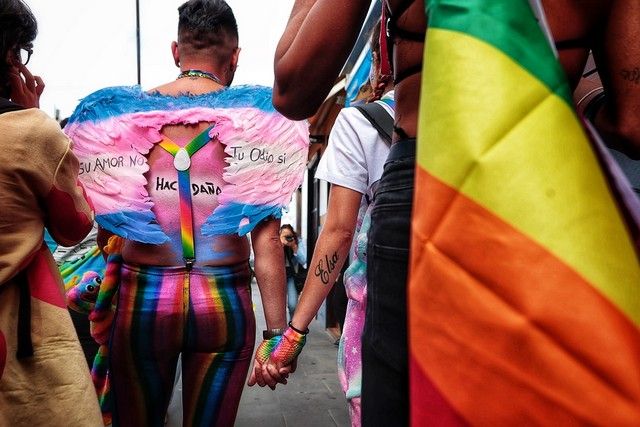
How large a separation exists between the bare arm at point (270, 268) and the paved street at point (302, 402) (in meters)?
2.68

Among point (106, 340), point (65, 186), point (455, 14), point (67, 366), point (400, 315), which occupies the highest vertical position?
point (455, 14)

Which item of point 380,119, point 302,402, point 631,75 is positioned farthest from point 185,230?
point 302,402

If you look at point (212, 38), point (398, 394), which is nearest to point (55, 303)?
point (398, 394)

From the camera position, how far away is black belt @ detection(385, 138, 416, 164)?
1081mm

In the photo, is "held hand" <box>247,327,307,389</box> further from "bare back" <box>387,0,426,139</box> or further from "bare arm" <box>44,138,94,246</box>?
"bare back" <box>387,0,426,139</box>

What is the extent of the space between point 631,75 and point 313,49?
0.55 m

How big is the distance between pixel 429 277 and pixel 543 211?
0.58ft

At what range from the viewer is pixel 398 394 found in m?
1.05

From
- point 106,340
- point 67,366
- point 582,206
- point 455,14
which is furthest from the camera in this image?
point 106,340

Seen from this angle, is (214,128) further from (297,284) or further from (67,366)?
(297,284)

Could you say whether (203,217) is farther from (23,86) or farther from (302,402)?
(302,402)

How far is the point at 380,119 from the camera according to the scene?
2070 mm

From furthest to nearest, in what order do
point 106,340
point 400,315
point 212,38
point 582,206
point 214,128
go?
point 106,340 < point 212,38 < point 214,128 < point 400,315 < point 582,206

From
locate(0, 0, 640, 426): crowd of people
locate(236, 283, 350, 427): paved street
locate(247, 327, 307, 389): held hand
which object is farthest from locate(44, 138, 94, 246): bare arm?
locate(236, 283, 350, 427): paved street
